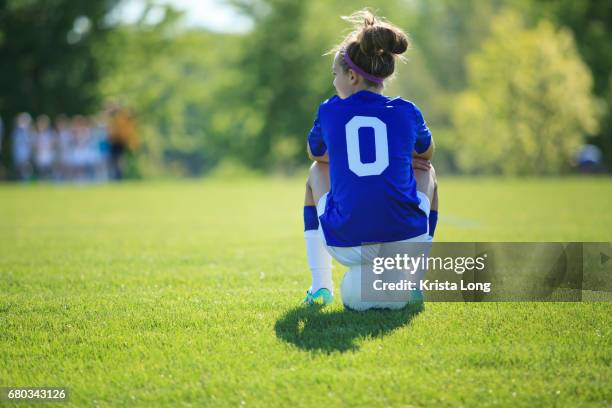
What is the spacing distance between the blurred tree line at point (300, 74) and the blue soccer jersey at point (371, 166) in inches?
1146

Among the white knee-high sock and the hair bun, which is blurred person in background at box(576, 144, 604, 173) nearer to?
the white knee-high sock

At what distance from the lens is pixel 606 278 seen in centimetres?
584

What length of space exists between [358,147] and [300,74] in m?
58.8

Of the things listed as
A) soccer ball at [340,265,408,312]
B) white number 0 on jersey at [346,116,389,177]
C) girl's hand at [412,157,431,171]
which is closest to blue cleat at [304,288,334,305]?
soccer ball at [340,265,408,312]

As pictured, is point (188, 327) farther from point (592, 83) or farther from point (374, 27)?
point (592, 83)

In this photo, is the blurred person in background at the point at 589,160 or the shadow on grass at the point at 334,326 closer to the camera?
the shadow on grass at the point at 334,326

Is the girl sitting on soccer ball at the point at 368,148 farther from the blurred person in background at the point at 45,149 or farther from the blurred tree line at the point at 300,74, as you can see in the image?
the blurred person in background at the point at 45,149

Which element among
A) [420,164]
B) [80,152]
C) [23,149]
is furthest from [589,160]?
[420,164]

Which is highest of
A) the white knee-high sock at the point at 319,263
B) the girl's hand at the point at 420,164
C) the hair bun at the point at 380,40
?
the hair bun at the point at 380,40

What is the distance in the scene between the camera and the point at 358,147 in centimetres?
477

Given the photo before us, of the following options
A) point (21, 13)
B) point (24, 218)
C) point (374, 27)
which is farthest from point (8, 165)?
point (374, 27)

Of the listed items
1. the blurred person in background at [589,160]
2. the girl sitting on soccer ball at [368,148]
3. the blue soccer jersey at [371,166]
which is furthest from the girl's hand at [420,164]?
the blurred person in background at [589,160]

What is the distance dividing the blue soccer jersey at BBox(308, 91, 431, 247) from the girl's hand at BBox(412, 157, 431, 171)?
328mm

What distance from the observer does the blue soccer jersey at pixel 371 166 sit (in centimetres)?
475
